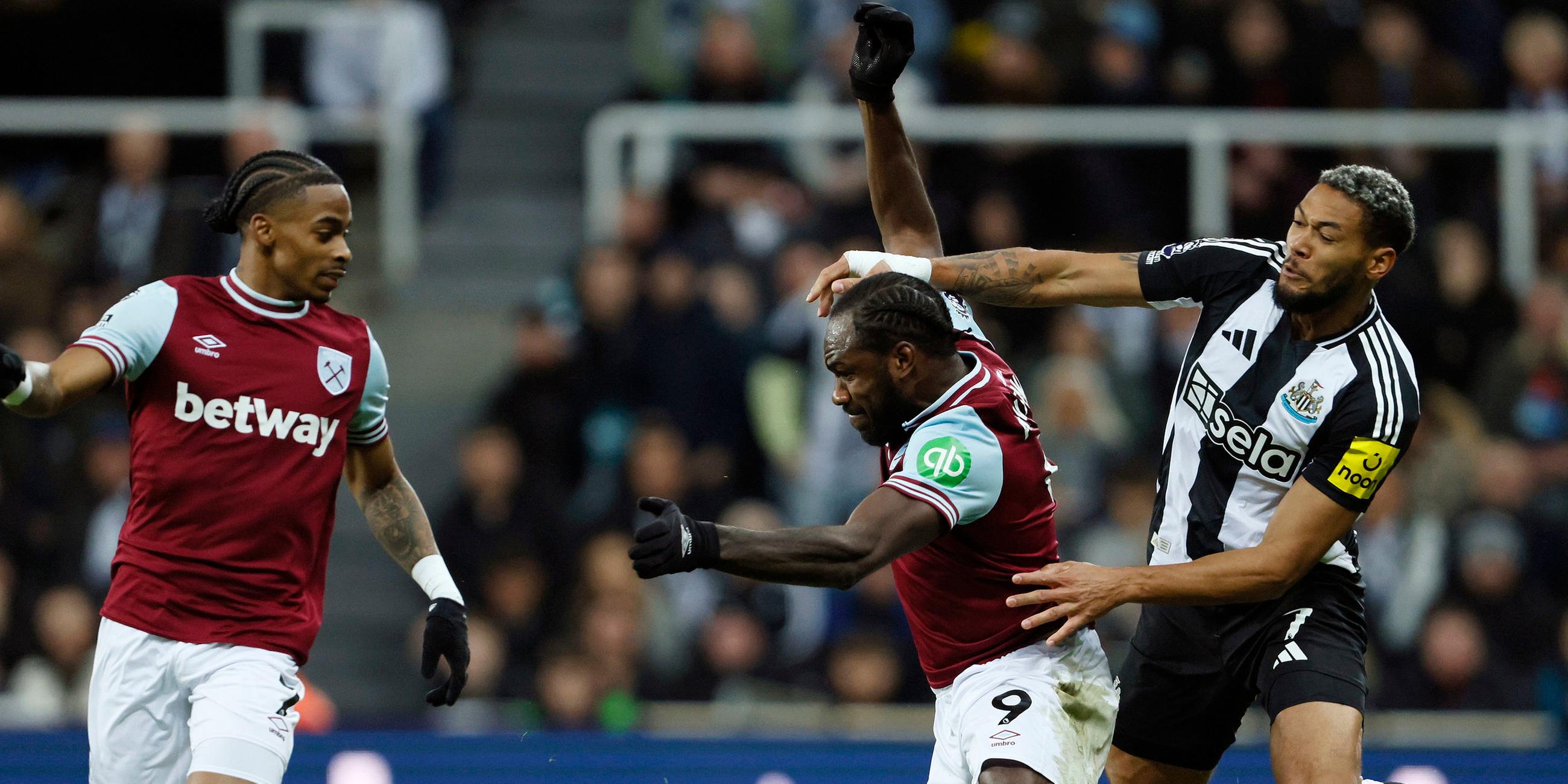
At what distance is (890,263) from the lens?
557 cm

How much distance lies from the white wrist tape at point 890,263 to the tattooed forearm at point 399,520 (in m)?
1.56

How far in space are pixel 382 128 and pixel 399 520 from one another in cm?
597

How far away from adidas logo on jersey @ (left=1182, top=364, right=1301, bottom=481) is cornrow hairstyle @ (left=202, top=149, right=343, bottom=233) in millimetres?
2671

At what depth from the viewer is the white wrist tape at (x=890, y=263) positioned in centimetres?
550

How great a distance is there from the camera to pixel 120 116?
11.0 m

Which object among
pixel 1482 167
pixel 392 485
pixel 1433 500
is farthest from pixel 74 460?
pixel 1482 167

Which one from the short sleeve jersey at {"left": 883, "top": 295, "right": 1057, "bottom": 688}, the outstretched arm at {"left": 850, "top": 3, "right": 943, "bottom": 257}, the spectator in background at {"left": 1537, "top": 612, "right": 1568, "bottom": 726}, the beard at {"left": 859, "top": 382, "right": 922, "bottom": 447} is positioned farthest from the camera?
the spectator in background at {"left": 1537, "top": 612, "right": 1568, "bottom": 726}

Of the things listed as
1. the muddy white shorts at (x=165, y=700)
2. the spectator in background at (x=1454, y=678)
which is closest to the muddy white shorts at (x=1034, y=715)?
the muddy white shorts at (x=165, y=700)

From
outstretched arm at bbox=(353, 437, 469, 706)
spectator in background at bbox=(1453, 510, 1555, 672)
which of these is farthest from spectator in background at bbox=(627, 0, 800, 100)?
outstretched arm at bbox=(353, 437, 469, 706)

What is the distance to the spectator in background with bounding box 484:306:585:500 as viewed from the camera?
33.3 feet

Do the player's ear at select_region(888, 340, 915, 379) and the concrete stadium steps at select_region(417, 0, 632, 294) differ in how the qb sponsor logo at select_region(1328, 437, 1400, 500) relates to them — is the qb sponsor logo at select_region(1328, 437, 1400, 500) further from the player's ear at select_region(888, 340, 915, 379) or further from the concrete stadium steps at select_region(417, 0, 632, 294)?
the concrete stadium steps at select_region(417, 0, 632, 294)

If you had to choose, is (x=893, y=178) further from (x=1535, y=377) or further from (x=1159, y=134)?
(x=1535, y=377)

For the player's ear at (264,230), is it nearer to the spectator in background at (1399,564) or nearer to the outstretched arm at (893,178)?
the outstretched arm at (893,178)

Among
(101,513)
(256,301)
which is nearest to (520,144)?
(101,513)
